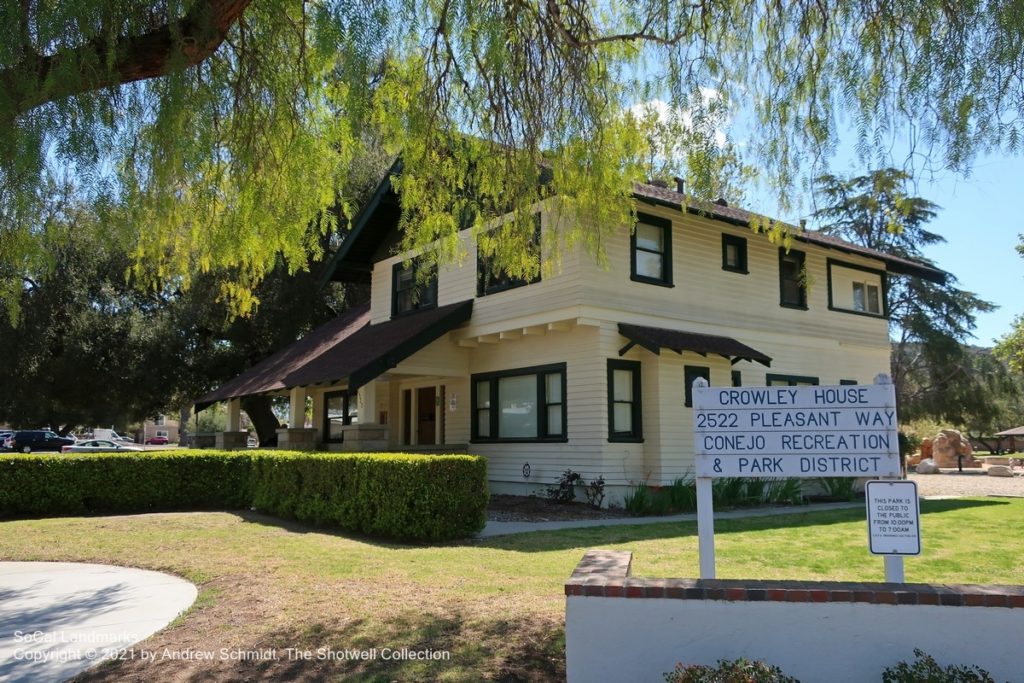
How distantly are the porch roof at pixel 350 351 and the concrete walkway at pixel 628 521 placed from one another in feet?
15.5

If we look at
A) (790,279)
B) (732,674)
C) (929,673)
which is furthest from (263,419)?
(929,673)

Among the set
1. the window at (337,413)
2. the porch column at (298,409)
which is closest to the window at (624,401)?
the window at (337,413)

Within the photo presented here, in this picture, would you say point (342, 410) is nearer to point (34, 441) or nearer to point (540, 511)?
point (540, 511)

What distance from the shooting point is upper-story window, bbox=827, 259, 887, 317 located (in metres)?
20.3

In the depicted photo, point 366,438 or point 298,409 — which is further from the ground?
point 298,409

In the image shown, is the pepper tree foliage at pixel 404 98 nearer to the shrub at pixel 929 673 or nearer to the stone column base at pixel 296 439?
the shrub at pixel 929 673

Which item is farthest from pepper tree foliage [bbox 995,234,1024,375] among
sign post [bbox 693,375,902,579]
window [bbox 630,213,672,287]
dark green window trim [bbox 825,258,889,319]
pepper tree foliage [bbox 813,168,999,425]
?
sign post [bbox 693,375,902,579]

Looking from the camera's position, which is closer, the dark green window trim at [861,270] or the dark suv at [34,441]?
the dark green window trim at [861,270]

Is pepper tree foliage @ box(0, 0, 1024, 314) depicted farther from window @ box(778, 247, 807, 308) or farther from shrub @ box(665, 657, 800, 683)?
window @ box(778, 247, 807, 308)

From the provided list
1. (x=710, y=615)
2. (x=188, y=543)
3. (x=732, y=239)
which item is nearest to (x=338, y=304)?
(x=732, y=239)

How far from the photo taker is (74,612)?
22.4ft

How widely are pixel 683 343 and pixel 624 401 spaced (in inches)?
65.4

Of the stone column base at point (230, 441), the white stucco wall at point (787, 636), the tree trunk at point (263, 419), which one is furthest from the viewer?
the tree trunk at point (263, 419)

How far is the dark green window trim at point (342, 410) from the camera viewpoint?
21750mm
